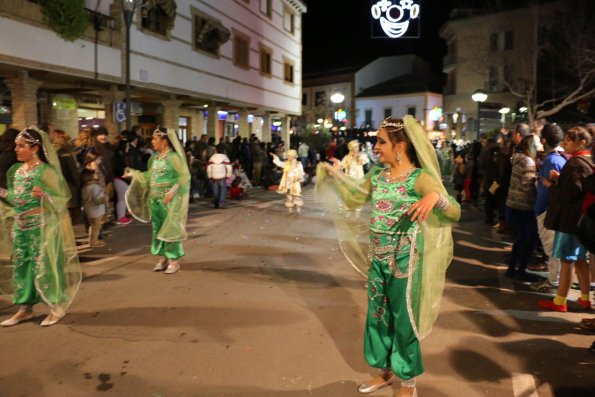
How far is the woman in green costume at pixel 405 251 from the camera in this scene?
3686 mm

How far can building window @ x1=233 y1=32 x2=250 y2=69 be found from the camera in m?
22.3

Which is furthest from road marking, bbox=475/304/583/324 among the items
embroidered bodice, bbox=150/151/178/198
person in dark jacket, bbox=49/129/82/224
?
person in dark jacket, bbox=49/129/82/224

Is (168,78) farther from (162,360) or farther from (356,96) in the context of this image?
(356,96)

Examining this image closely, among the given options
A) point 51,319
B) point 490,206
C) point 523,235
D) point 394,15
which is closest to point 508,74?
point 394,15

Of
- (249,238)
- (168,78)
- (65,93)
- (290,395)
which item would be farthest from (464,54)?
(290,395)

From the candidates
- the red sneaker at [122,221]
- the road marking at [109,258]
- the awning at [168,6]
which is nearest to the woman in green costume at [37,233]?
the road marking at [109,258]

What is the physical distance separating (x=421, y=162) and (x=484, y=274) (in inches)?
181

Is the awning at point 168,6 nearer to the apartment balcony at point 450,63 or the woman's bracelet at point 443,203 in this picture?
the woman's bracelet at point 443,203

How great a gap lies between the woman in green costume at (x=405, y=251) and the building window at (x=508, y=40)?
4092 centimetres

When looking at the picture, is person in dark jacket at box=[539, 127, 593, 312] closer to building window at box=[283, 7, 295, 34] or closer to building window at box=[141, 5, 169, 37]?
building window at box=[141, 5, 169, 37]

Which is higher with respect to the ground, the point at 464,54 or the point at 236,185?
the point at 464,54

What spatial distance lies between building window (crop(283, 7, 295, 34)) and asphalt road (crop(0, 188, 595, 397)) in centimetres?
Answer: 2259

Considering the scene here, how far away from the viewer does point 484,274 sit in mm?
7727

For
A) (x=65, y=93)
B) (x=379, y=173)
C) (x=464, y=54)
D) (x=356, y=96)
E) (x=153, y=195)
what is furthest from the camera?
(x=356, y=96)
